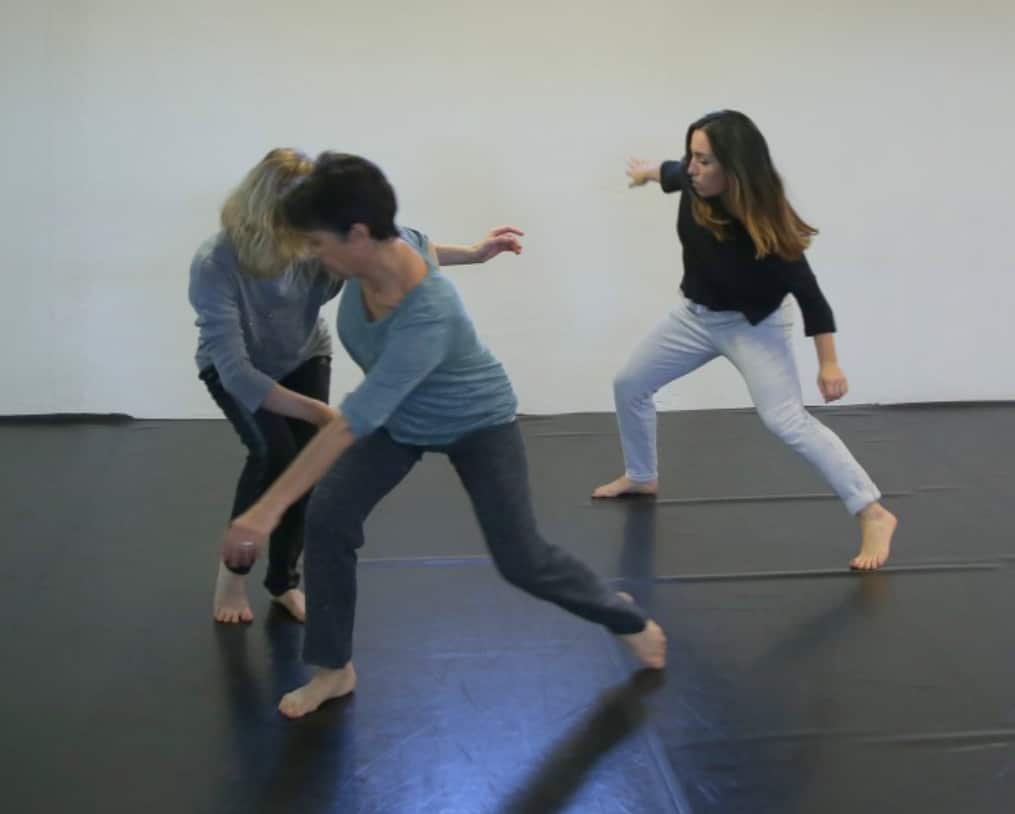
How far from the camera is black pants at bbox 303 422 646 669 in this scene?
2.01 metres

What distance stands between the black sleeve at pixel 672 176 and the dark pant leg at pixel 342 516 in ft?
4.35

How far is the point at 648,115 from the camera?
13.3 ft

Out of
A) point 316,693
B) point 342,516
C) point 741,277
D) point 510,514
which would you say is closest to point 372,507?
point 342,516

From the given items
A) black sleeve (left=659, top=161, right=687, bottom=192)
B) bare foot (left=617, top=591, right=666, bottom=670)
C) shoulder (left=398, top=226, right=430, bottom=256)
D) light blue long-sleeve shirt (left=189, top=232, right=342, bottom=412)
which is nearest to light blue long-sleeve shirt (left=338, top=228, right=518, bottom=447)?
shoulder (left=398, top=226, right=430, bottom=256)

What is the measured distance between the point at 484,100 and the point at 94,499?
1832 mm

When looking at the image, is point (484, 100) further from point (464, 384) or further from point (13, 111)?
point (464, 384)

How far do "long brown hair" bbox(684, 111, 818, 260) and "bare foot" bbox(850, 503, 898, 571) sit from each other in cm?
68

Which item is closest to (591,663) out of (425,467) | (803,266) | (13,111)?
(803,266)

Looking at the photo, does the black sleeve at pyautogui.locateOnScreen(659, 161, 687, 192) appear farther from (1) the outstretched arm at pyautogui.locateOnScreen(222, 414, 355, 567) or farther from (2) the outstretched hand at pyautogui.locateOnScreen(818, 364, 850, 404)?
(1) the outstretched arm at pyautogui.locateOnScreen(222, 414, 355, 567)

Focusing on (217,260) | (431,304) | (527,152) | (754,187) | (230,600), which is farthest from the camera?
(527,152)

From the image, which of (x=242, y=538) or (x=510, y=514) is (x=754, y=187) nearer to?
(x=510, y=514)

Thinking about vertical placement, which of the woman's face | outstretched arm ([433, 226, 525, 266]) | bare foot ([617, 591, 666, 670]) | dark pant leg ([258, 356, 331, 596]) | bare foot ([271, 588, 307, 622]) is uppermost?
the woman's face

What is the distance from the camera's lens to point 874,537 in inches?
112

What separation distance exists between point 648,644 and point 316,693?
0.65 metres
